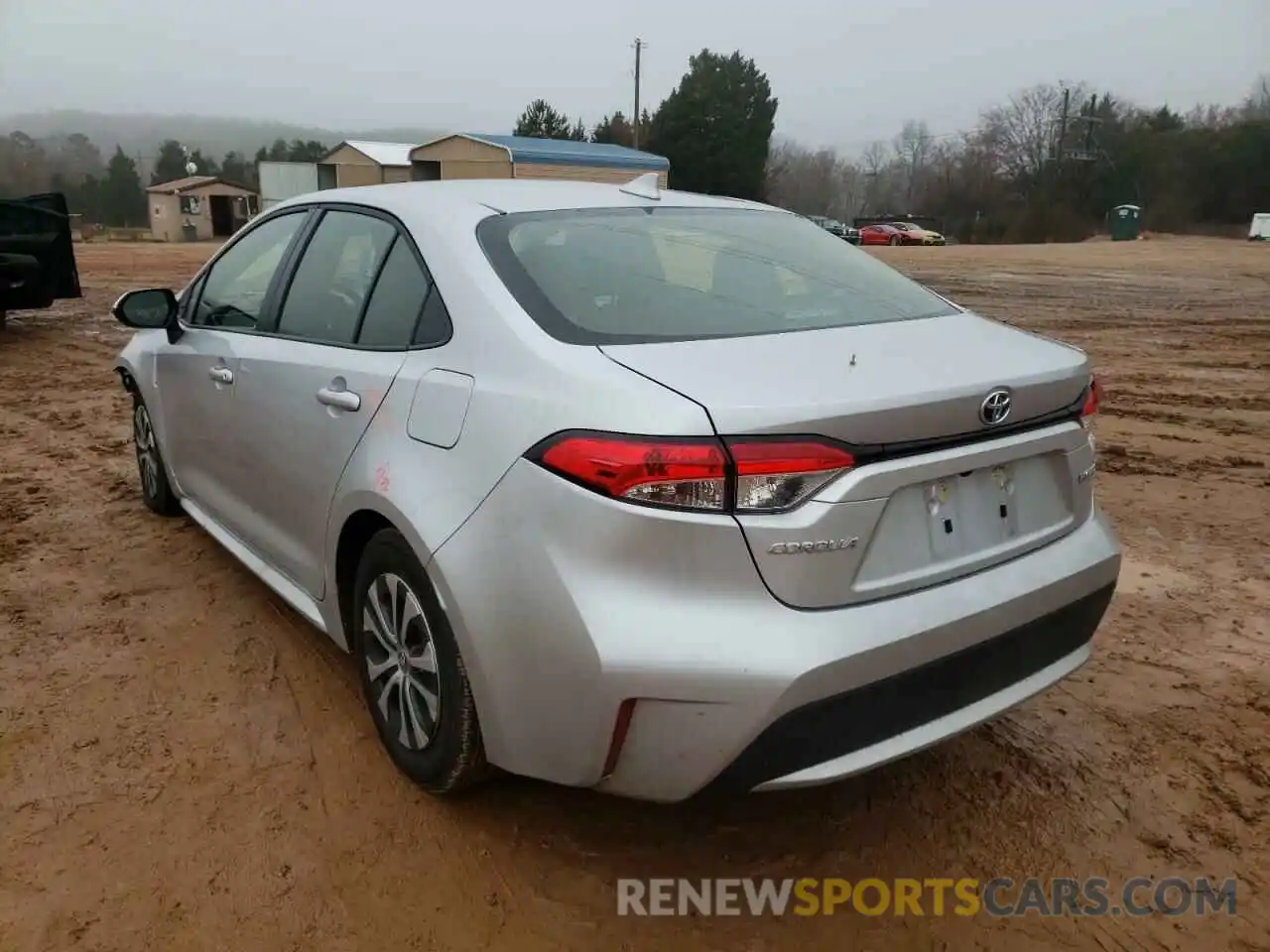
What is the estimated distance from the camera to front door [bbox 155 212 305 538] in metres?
3.42

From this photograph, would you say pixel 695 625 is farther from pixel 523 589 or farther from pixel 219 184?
pixel 219 184

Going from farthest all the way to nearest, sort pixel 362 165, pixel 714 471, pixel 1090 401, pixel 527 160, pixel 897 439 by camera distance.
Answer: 1. pixel 362 165
2. pixel 527 160
3. pixel 1090 401
4. pixel 897 439
5. pixel 714 471

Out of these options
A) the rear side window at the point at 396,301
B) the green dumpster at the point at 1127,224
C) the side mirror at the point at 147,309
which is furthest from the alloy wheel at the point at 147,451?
the green dumpster at the point at 1127,224

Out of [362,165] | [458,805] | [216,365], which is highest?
[362,165]

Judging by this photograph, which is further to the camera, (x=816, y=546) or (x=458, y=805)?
(x=458, y=805)

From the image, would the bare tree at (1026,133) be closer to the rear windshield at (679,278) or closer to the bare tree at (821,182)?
the bare tree at (821,182)

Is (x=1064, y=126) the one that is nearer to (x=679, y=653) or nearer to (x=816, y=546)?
(x=816, y=546)

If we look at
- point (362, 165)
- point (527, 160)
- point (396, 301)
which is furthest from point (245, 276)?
point (362, 165)

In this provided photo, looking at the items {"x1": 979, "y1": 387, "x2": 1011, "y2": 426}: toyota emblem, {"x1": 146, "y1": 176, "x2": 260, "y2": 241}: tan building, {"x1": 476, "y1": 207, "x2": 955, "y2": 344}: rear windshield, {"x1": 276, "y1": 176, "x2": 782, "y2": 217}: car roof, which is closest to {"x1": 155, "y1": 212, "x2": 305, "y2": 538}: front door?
{"x1": 276, "y1": 176, "x2": 782, "y2": 217}: car roof

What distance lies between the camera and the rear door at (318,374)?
8.71ft

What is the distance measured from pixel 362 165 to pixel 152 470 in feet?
139

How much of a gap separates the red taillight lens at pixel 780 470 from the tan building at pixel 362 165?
42.1 metres

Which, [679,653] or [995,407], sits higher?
[995,407]

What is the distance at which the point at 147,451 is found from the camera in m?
4.68
